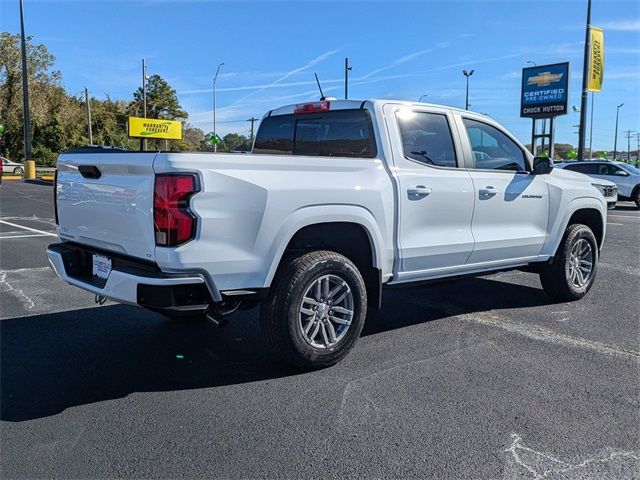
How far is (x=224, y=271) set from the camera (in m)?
3.56

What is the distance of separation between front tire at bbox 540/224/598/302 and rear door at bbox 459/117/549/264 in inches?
15.9

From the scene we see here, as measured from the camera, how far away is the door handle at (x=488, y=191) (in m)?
5.08

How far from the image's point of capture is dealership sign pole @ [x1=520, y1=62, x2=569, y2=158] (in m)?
34.7

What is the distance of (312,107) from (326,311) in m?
2.06

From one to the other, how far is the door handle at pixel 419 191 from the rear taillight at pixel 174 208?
1.84 m

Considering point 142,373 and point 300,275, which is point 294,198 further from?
point 142,373

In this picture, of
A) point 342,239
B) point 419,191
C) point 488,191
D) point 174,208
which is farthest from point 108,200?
point 488,191

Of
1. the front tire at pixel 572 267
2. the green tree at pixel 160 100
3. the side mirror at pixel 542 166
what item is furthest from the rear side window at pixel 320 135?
the green tree at pixel 160 100

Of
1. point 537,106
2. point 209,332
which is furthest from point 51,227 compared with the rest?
point 537,106

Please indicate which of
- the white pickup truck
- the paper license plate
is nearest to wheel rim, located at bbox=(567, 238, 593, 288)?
the white pickup truck

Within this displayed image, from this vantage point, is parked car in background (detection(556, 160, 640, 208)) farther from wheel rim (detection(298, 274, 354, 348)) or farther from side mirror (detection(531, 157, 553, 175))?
wheel rim (detection(298, 274, 354, 348))

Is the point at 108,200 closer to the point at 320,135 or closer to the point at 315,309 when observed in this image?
the point at 315,309

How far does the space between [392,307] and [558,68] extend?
33.8 m

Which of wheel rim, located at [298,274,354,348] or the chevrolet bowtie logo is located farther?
the chevrolet bowtie logo
